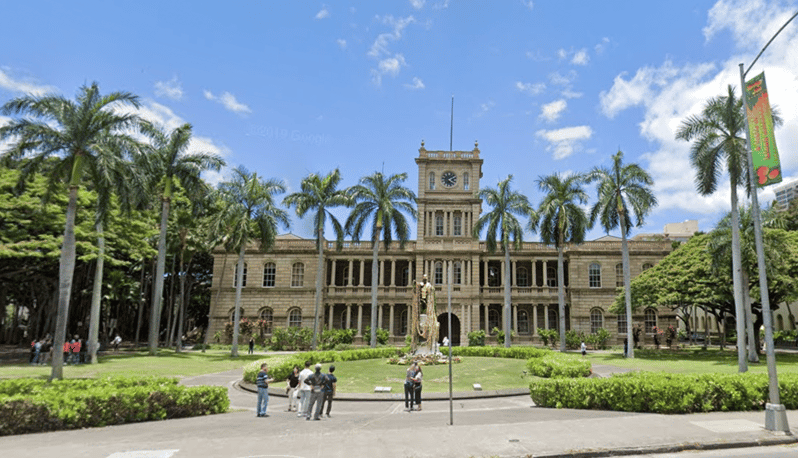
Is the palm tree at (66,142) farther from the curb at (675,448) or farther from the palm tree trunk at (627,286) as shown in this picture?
the palm tree trunk at (627,286)

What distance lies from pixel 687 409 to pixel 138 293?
44063mm

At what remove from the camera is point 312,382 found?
486 inches

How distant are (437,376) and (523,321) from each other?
2949 cm

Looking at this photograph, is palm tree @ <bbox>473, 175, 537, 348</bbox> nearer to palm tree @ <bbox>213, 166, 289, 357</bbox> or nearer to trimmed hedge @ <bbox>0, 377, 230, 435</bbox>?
palm tree @ <bbox>213, 166, 289, 357</bbox>

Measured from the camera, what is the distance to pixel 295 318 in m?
46.7

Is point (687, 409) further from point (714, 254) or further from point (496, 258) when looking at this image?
point (496, 258)

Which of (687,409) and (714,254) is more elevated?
(714,254)

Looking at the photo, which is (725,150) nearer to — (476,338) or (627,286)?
(627,286)

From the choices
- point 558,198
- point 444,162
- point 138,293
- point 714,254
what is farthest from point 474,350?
point 138,293

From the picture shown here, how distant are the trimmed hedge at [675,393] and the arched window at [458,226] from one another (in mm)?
35046

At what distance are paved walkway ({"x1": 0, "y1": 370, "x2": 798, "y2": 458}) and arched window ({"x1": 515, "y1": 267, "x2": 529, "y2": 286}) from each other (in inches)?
1496

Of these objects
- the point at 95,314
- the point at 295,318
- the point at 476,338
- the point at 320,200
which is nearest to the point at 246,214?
the point at 320,200

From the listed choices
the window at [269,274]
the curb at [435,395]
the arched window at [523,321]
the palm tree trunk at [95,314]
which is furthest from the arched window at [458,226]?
the curb at [435,395]

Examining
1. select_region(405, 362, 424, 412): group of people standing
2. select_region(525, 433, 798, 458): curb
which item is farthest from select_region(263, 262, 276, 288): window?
select_region(525, 433, 798, 458): curb
